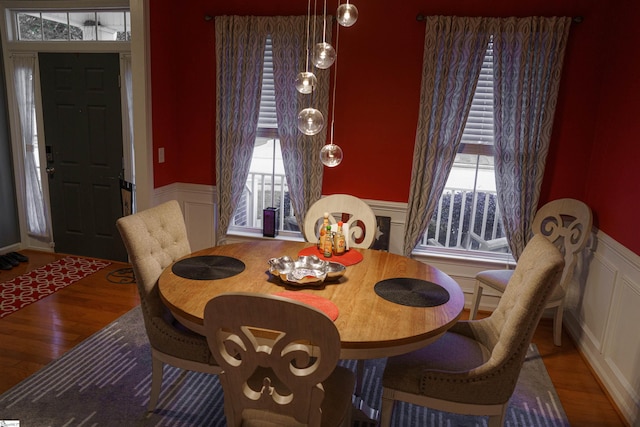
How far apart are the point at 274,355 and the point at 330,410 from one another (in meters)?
0.41

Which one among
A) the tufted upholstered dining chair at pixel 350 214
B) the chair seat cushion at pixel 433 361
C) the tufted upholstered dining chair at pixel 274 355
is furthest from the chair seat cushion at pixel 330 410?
the tufted upholstered dining chair at pixel 350 214

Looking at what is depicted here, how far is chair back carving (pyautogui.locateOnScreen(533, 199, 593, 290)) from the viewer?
3.16m

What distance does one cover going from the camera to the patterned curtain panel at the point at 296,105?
11.8 ft

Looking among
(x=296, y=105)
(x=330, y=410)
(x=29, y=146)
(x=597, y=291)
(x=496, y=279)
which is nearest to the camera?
(x=330, y=410)

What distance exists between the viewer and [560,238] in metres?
3.41

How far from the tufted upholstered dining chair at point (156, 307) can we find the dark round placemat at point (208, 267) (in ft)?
0.42

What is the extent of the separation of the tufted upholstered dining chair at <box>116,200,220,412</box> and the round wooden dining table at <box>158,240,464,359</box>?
105 millimetres

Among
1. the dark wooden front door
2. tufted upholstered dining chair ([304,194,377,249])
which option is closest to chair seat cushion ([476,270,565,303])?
tufted upholstered dining chair ([304,194,377,249])

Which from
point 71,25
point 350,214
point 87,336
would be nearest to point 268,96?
point 350,214

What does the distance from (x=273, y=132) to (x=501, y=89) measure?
1861 millimetres

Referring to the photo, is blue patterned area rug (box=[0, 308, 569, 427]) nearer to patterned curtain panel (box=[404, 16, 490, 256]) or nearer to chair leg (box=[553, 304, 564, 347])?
chair leg (box=[553, 304, 564, 347])

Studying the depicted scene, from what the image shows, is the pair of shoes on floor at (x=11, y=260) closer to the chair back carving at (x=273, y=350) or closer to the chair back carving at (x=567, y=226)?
the chair back carving at (x=273, y=350)

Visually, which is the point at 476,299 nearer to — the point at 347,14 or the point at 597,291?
the point at 597,291

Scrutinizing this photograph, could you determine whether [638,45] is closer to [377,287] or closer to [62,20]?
[377,287]
